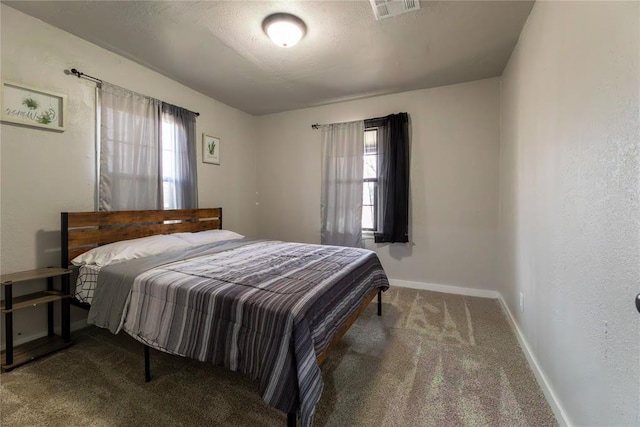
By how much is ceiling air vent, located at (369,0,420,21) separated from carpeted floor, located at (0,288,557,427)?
8.15ft

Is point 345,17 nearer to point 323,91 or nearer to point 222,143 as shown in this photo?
point 323,91

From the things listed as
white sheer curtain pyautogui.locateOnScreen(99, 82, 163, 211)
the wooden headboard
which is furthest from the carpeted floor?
white sheer curtain pyautogui.locateOnScreen(99, 82, 163, 211)

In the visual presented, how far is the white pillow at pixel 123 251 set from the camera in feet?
6.68

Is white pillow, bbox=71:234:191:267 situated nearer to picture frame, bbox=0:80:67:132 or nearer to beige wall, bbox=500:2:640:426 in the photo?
picture frame, bbox=0:80:67:132

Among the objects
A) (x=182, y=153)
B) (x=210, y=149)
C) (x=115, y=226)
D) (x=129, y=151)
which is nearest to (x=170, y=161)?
(x=182, y=153)

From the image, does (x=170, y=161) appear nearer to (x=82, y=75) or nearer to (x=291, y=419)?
(x=82, y=75)

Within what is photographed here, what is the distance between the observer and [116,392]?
61.4 inches

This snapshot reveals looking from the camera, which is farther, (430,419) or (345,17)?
(345,17)

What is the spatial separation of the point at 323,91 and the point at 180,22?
172 cm

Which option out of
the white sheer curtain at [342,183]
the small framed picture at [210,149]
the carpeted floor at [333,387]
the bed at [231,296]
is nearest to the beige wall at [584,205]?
the carpeted floor at [333,387]

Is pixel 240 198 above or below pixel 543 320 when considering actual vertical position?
above

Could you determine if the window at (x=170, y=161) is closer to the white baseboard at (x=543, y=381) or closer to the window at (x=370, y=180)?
the window at (x=370, y=180)

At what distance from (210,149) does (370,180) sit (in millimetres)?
2194

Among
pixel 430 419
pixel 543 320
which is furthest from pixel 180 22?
pixel 543 320
